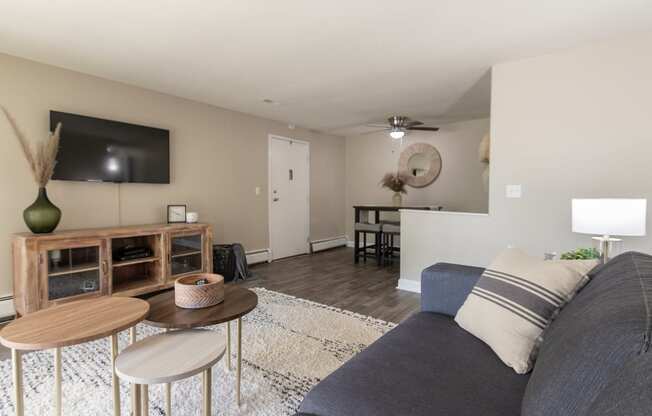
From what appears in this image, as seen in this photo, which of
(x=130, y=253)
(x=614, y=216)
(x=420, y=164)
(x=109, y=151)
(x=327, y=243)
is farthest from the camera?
(x=327, y=243)

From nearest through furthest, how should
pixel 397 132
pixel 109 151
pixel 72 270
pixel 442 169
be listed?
pixel 72 270 → pixel 109 151 → pixel 397 132 → pixel 442 169

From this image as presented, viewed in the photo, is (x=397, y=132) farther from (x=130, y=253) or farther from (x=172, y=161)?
(x=130, y=253)

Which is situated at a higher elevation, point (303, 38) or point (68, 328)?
point (303, 38)

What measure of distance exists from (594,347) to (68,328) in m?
1.66

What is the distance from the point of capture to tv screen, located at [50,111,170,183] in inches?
117

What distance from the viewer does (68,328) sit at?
3.98 feet

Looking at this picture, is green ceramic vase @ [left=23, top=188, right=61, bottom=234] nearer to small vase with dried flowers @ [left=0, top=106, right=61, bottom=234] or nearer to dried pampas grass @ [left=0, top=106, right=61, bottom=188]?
small vase with dried flowers @ [left=0, top=106, right=61, bottom=234]

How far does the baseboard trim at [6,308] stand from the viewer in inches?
107

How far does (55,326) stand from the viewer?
4.04 ft

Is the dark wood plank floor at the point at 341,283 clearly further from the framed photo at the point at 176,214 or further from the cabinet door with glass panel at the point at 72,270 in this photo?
the framed photo at the point at 176,214

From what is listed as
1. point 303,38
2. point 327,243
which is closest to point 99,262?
point 303,38

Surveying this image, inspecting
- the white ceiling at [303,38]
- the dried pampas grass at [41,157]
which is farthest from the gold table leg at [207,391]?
the dried pampas grass at [41,157]

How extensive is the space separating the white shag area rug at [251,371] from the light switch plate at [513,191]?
5.40 feet

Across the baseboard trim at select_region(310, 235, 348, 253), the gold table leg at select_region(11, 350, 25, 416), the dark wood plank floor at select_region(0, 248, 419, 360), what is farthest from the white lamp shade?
the baseboard trim at select_region(310, 235, 348, 253)
